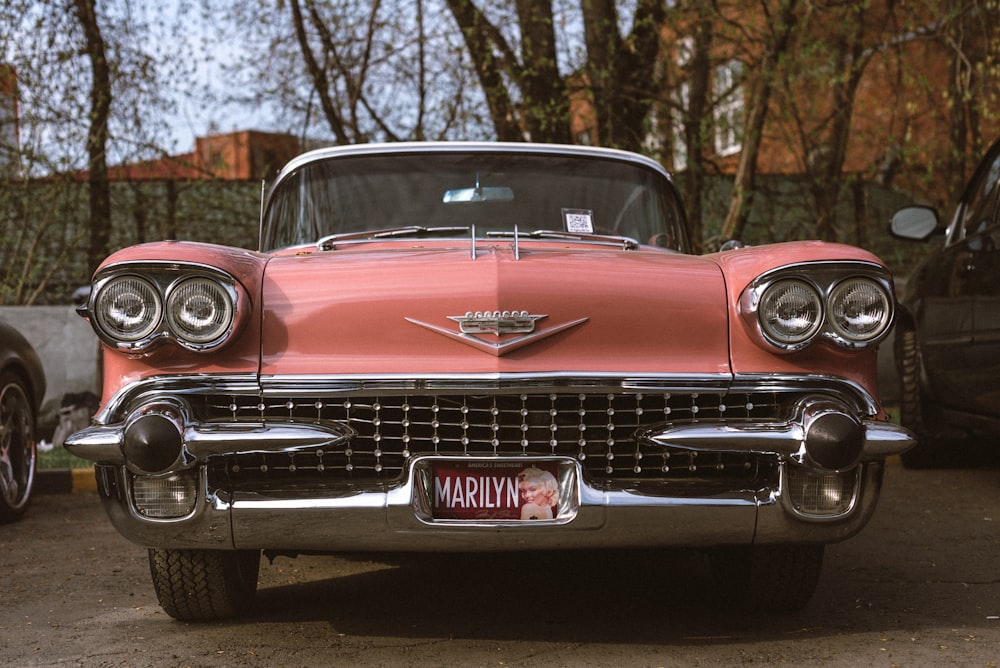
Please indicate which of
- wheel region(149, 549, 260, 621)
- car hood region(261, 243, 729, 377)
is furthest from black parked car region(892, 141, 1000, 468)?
wheel region(149, 549, 260, 621)

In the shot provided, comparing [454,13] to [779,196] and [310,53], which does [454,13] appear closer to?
[310,53]

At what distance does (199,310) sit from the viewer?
353cm

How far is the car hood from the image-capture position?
3.48 meters

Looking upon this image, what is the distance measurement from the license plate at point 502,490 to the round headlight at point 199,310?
73cm

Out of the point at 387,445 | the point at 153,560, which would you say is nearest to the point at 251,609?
the point at 153,560

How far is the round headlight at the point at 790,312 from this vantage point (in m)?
3.58

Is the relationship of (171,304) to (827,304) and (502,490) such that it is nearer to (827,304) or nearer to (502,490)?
(502,490)

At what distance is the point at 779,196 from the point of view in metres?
12.3

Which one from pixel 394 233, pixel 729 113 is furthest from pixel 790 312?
pixel 729 113

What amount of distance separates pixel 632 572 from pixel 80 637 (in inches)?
80.5

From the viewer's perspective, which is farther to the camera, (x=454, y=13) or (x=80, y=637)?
(x=454, y=13)

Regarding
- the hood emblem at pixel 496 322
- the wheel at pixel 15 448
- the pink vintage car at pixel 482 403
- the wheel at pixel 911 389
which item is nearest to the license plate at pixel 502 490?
the pink vintage car at pixel 482 403

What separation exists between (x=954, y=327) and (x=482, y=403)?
3786 millimetres

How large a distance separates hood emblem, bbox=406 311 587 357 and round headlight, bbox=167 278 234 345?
1.75ft
